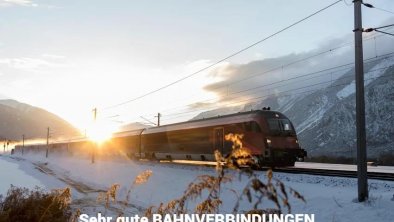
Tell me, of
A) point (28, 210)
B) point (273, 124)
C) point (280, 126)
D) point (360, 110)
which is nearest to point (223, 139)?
point (273, 124)

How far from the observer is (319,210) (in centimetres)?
1284

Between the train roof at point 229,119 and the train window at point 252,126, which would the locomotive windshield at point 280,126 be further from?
the train window at point 252,126

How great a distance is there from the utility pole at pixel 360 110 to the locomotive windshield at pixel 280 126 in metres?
12.0

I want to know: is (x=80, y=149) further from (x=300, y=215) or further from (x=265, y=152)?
(x=300, y=215)

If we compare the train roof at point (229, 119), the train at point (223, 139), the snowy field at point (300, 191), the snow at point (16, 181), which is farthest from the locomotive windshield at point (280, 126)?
the snow at point (16, 181)

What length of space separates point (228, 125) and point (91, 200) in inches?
383

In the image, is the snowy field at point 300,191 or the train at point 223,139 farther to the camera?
the train at point 223,139

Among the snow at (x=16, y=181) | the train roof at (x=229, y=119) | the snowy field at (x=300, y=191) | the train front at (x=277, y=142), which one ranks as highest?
the train roof at (x=229, y=119)

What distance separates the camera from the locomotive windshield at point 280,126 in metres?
25.4

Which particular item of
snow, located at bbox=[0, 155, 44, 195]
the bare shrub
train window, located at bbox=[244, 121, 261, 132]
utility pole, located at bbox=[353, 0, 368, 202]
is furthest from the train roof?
the bare shrub

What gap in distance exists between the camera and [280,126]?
26156 mm

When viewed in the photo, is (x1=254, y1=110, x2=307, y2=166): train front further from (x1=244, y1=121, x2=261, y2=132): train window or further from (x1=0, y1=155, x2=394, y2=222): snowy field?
(x1=0, y1=155, x2=394, y2=222): snowy field

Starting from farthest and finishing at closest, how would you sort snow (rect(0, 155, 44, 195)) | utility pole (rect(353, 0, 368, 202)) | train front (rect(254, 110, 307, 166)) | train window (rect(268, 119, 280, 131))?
snow (rect(0, 155, 44, 195)) < train window (rect(268, 119, 280, 131)) < train front (rect(254, 110, 307, 166)) < utility pole (rect(353, 0, 368, 202))

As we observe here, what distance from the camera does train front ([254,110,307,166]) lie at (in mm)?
24000
